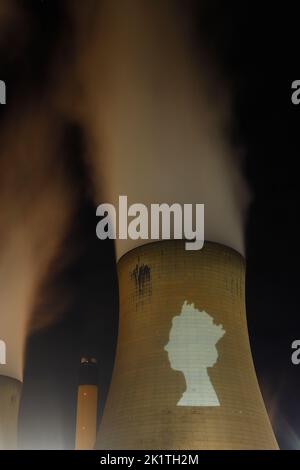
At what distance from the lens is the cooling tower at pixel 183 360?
10.1 meters

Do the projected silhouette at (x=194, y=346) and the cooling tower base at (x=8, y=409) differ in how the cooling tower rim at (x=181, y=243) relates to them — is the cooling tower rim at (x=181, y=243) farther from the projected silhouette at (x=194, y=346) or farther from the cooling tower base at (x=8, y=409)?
the cooling tower base at (x=8, y=409)

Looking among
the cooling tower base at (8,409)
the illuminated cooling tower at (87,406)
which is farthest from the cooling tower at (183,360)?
the illuminated cooling tower at (87,406)

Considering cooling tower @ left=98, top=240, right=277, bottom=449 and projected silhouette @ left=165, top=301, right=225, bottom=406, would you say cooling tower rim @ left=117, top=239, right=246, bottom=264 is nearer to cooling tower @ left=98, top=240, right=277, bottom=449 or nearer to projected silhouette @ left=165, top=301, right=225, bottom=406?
cooling tower @ left=98, top=240, right=277, bottom=449

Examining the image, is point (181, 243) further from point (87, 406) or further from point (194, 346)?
point (87, 406)

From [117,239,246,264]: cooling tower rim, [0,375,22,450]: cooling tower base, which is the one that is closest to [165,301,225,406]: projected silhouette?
[117,239,246,264]: cooling tower rim

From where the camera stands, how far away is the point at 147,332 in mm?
10836

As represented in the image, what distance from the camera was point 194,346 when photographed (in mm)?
10719

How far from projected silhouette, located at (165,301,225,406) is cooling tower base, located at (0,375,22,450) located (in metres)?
7.69

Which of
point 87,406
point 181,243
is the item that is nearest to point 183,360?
point 181,243

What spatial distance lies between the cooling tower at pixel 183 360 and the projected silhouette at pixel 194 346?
2 cm

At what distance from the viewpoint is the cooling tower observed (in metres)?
10.1

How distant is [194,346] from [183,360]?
1.09 feet
